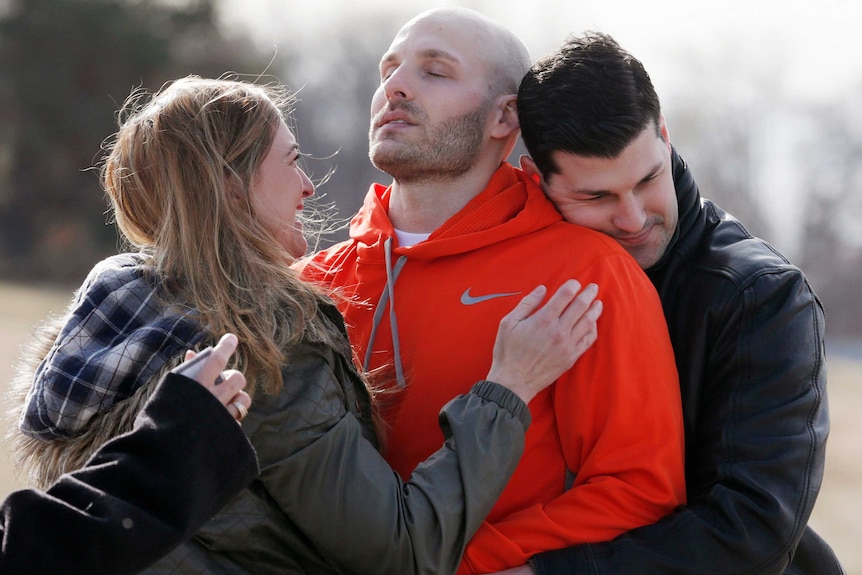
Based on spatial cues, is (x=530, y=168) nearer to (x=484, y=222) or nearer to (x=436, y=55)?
(x=484, y=222)

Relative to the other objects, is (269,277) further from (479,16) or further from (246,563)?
(479,16)

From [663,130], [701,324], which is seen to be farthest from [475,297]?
[663,130]

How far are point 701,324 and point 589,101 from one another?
2.15 feet

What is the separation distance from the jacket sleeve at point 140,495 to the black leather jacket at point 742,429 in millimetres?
1020

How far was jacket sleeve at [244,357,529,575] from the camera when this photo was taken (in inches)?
82.7

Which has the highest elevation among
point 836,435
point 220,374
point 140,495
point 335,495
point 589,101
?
point 589,101

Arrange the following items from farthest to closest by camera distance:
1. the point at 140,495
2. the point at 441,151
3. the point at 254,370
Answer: the point at 441,151, the point at 254,370, the point at 140,495

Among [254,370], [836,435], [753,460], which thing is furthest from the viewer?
[836,435]

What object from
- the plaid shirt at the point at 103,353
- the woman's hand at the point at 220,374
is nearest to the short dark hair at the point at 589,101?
the plaid shirt at the point at 103,353

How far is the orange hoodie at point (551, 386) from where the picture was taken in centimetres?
247

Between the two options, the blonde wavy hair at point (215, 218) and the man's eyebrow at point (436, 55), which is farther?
the man's eyebrow at point (436, 55)

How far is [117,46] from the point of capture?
2306 cm

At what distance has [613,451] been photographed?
2.48m

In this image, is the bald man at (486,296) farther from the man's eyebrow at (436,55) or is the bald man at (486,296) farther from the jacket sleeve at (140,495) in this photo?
the jacket sleeve at (140,495)
